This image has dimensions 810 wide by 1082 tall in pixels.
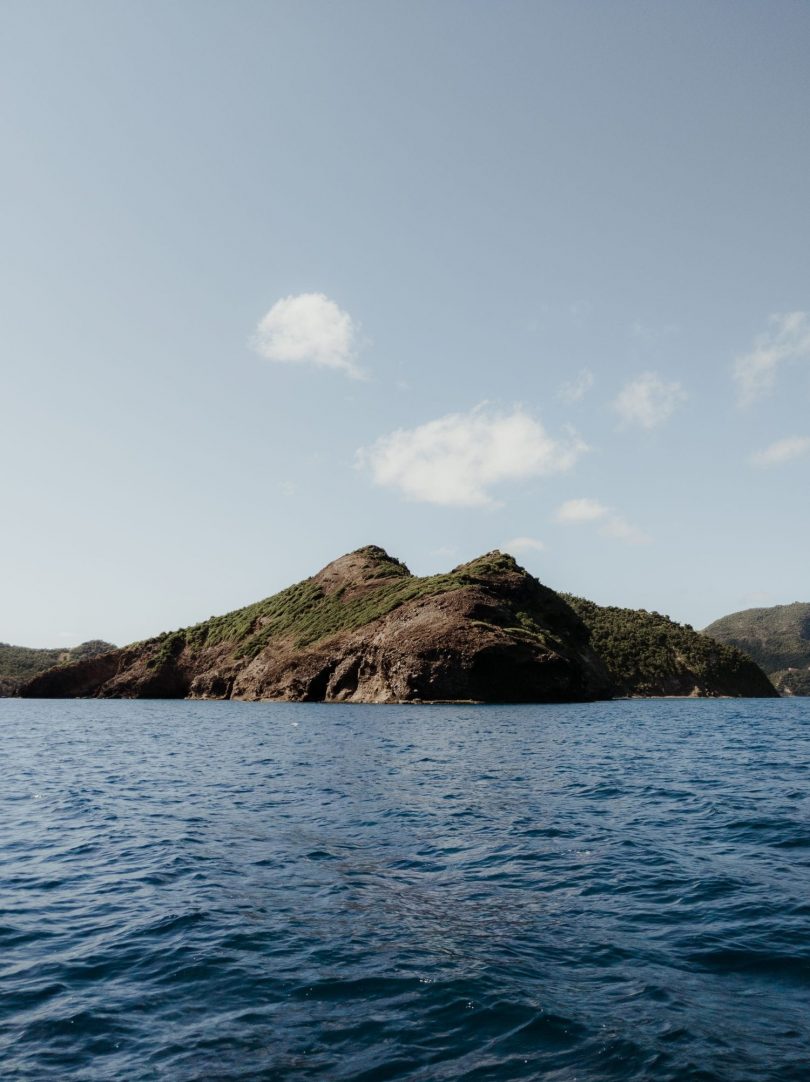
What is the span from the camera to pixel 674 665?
176250mm

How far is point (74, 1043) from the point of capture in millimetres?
7734

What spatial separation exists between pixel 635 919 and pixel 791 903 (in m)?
2.91

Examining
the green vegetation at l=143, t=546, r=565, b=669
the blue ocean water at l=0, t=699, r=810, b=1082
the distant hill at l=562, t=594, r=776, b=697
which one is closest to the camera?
the blue ocean water at l=0, t=699, r=810, b=1082

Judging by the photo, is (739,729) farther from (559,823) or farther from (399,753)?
(559,823)

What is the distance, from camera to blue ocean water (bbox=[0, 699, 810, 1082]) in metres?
7.45

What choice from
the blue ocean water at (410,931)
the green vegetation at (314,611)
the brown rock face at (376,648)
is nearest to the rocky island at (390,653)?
the brown rock face at (376,648)

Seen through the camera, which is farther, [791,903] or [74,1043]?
[791,903]

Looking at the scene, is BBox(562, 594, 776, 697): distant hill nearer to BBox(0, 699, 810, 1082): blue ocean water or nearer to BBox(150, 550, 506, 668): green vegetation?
BBox(150, 550, 506, 668): green vegetation

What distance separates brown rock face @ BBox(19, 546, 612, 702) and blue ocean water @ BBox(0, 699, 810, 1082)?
233 feet

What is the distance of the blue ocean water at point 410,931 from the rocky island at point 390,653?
233ft

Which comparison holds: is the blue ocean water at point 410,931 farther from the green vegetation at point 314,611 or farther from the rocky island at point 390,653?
the green vegetation at point 314,611

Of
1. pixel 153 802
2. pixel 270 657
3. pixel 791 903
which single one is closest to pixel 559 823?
pixel 791 903

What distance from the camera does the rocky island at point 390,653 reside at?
314 ft

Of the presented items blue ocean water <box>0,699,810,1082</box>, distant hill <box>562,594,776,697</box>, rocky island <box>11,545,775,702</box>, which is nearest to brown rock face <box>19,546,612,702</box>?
rocky island <box>11,545,775,702</box>
